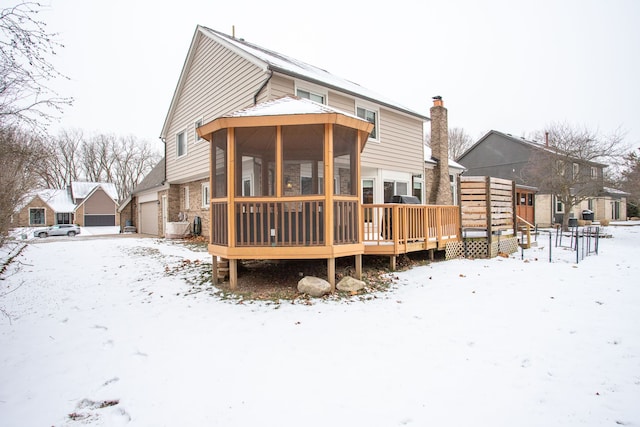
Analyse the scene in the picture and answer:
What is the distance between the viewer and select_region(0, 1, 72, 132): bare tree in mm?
3164

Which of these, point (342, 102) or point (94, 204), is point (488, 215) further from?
point (94, 204)

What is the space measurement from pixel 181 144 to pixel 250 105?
6427 mm

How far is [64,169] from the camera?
140ft

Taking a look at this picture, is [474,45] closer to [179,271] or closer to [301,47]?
[179,271]

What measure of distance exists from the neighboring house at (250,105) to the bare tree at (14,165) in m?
3.82

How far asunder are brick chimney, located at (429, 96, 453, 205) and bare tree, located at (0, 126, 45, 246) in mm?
13550

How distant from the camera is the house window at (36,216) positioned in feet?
107

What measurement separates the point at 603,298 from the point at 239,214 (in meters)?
6.10

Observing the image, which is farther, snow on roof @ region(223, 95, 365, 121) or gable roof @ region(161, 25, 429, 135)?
gable roof @ region(161, 25, 429, 135)

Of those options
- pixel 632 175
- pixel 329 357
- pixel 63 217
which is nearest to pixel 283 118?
pixel 329 357

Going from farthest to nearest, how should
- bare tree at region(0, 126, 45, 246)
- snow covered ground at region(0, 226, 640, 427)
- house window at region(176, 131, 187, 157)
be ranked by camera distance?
house window at region(176, 131, 187, 157) < bare tree at region(0, 126, 45, 246) < snow covered ground at region(0, 226, 640, 427)

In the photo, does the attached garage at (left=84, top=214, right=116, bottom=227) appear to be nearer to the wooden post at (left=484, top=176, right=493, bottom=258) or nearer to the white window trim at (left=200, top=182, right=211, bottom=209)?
the white window trim at (left=200, top=182, right=211, bottom=209)

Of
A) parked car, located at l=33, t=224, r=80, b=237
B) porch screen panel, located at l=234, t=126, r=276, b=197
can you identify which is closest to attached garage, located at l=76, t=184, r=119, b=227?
parked car, located at l=33, t=224, r=80, b=237

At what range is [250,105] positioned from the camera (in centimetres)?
975
